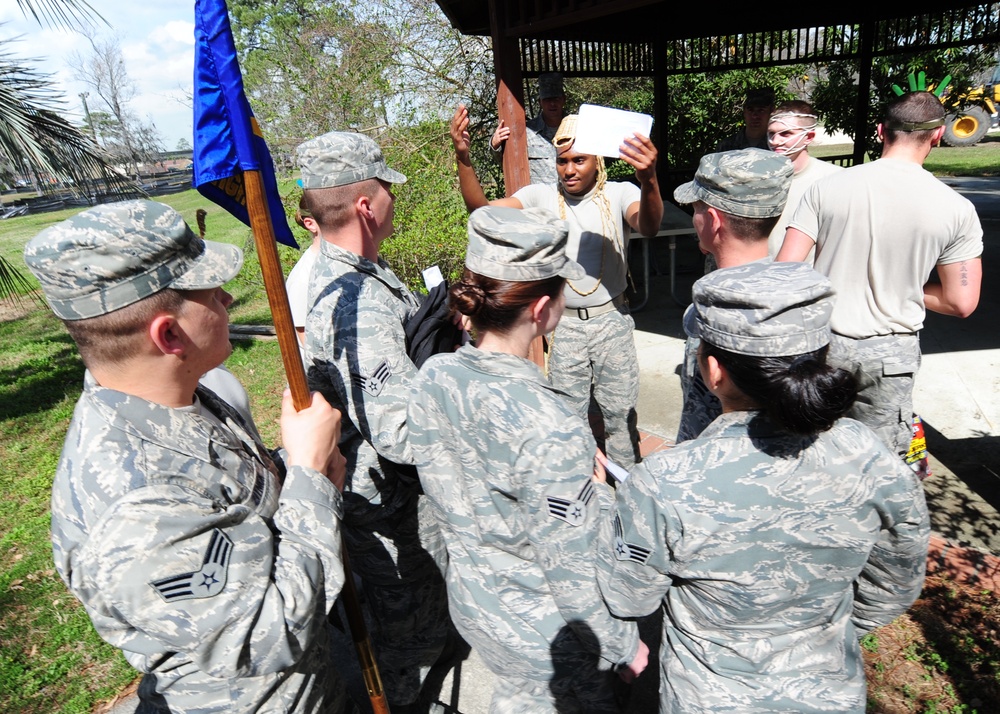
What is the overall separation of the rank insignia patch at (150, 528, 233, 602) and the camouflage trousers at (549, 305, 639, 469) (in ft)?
8.03

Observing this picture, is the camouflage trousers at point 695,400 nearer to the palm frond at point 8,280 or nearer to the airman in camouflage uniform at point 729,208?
the airman in camouflage uniform at point 729,208

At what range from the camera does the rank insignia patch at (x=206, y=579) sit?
3.76 ft

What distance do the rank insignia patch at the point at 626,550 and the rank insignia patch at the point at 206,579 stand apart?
32.7 inches

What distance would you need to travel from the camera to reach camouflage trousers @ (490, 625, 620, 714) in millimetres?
1781

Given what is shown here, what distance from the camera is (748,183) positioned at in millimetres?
2254

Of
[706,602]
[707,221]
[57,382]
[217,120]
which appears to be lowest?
[57,382]

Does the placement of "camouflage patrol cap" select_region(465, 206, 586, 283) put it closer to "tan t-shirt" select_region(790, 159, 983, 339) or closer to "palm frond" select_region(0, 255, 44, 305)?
"tan t-shirt" select_region(790, 159, 983, 339)

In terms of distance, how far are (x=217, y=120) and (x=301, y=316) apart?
5.57ft

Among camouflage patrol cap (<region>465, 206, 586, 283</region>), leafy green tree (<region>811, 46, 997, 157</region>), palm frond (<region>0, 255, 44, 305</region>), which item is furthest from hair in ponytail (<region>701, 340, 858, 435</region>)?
leafy green tree (<region>811, 46, 997, 157</region>)

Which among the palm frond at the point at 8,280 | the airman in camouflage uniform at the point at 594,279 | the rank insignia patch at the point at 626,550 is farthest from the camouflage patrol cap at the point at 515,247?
the palm frond at the point at 8,280

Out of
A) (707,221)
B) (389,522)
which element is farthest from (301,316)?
(707,221)

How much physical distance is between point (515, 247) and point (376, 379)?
0.67 metres

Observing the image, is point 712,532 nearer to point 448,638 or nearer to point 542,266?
point 542,266

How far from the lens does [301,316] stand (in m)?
3.04
